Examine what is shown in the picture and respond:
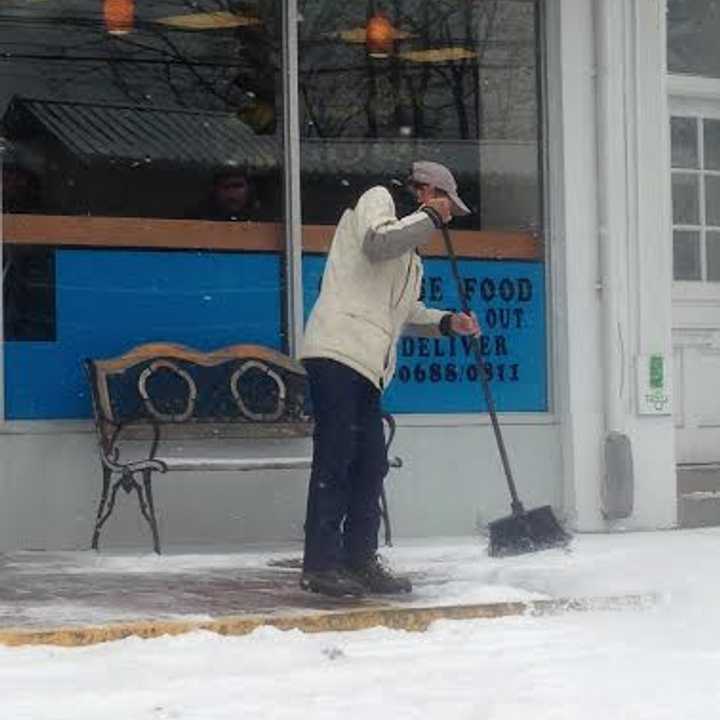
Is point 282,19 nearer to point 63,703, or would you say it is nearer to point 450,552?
point 450,552

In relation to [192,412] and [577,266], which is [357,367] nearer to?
[192,412]

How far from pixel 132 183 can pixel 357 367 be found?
2.60 meters

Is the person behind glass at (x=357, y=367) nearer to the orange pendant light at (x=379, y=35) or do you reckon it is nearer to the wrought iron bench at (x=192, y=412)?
the wrought iron bench at (x=192, y=412)

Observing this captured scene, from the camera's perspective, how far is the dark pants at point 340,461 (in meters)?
7.04

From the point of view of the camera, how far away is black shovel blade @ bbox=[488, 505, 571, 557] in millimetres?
7938

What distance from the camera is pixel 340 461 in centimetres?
705

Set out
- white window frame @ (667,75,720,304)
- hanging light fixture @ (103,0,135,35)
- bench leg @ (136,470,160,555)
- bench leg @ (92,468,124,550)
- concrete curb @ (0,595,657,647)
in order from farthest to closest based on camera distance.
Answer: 1. white window frame @ (667,75,720,304)
2. hanging light fixture @ (103,0,135,35)
3. bench leg @ (92,468,124,550)
4. bench leg @ (136,470,160,555)
5. concrete curb @ (0,595,657,647)

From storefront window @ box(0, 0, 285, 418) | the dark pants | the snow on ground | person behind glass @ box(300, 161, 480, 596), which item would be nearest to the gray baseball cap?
person behind glass @ box(300, 161, 480, 596)

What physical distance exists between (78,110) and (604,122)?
10.0 feet

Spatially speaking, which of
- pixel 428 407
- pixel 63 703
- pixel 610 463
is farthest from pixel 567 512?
pixel 63 703

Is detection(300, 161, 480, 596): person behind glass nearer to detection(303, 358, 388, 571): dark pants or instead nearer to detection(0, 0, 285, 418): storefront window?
detection(303, 358, 388, 571): dark pants

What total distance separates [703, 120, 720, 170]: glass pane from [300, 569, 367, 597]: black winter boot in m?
4.93

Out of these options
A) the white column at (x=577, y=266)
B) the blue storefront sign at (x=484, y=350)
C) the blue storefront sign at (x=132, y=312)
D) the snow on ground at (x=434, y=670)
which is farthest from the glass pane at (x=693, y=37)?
the snow on ground at (x=434, y=670)

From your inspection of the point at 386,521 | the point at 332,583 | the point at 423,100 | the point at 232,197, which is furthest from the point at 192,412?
the point at 423,100
